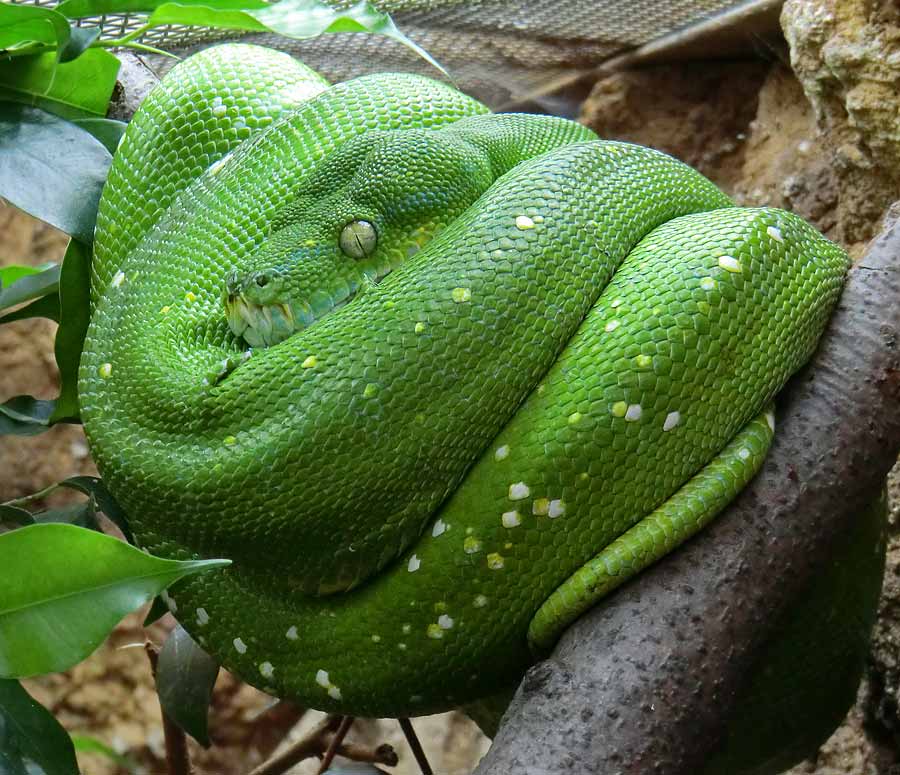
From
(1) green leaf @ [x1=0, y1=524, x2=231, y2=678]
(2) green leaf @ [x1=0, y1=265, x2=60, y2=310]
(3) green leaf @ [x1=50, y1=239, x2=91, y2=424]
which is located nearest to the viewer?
(1) green leaf @ [x1=0, y1=524, x2=231, y2=678]

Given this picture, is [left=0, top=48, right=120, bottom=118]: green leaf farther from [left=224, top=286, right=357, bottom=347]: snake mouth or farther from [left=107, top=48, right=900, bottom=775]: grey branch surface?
[left=107, top=48, right=900, bottom=775]: grey branch surface

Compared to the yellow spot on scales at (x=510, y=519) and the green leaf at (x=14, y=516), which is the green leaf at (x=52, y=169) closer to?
the green leaf at (x=14, y=516)

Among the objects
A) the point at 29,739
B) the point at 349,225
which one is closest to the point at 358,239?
the point at 349,225

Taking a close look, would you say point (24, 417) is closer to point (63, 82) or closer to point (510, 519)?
point (63, 82)

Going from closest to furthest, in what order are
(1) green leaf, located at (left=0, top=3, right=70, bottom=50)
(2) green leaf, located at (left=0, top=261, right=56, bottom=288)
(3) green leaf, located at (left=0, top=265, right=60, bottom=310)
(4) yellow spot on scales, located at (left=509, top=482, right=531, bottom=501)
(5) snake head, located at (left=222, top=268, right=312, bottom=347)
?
(4) yellow spot on scales, located at (left=509, top=482, right=531, bottom=501)
(5) snake head, located at (left=222, top=268, right=312, bottom=347)
(1) green leaf, located at (left=0, top=3, right=70, bottom=50)
(3) green leaf, located at (left=0, top=265, right=60, bottom=310)
(2) green leaf, located at (left=0, top=261, right=56, bottom=288)

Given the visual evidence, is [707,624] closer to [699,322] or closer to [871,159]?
[699,322]

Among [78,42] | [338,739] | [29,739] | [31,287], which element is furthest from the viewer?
[338,739]

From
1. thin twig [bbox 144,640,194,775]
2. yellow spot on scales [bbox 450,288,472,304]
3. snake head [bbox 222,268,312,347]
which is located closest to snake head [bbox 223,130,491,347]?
snake head [bbox 222,268,312,347]

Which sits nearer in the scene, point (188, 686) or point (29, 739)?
point (29, 739)
